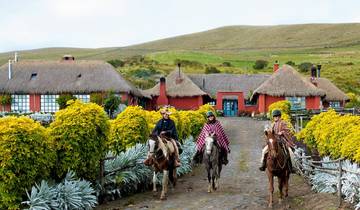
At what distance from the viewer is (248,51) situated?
6019 inches

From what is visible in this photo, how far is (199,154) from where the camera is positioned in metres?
15.6

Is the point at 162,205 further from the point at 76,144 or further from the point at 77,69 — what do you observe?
the point at 77,69

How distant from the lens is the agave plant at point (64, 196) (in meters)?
10.4

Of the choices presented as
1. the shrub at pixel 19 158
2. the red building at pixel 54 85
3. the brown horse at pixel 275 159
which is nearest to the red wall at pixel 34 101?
the red building at pixel 54 85

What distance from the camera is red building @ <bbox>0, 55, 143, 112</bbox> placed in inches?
2024

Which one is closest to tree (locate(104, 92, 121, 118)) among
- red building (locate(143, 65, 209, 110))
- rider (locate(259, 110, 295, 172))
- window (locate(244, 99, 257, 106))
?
red building (locate(143, 65, 209, 110))

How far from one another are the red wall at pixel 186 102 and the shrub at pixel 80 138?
1919 inches

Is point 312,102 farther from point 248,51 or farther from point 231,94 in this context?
point 248,51

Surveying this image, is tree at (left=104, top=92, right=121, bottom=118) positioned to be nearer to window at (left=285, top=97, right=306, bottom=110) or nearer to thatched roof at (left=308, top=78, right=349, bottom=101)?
window at (left=285, top=97, right=306, bottom=110)

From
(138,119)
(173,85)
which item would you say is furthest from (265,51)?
(138,119)

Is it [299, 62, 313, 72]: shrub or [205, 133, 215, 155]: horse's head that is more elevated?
[299, 62, 313, 72]: shrub

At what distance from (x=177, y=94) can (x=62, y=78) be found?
13.6m

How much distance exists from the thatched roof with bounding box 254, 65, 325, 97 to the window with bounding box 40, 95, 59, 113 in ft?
63.7

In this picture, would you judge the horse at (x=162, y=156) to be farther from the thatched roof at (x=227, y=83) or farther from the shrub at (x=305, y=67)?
the shrub at (x=305, y=67)
